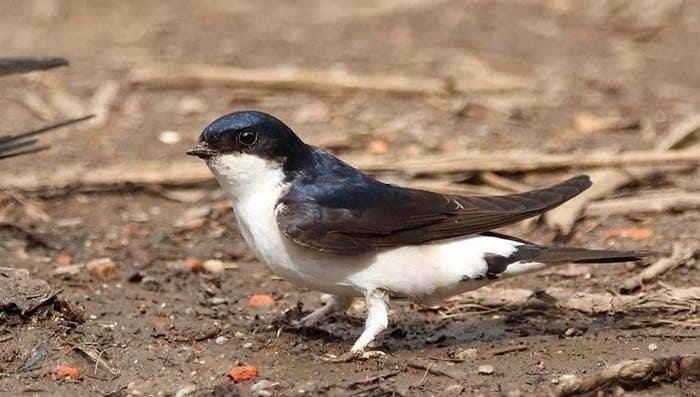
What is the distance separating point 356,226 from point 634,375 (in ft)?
3.62

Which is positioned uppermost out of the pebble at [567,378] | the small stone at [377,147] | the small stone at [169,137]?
the pebble at [567,378]

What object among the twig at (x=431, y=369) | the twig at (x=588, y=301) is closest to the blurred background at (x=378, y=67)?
the twig at (x=588, y=301)

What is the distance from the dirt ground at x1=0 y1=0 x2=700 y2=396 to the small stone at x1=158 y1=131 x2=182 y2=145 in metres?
0.03

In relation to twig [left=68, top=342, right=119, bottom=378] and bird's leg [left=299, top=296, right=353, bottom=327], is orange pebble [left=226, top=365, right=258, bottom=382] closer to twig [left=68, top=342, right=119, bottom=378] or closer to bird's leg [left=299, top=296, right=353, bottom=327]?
twig [left=68, top=342, right=119, bottom=378]

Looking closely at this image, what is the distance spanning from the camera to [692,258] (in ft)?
19.2

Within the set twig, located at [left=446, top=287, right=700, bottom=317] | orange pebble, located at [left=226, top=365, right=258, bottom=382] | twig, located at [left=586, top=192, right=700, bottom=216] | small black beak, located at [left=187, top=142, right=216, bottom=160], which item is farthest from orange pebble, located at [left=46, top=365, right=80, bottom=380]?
twig, located at [left=586, top=192, right=700, bottom=216]

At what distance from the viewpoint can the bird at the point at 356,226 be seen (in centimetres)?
471

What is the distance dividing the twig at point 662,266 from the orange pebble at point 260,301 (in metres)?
1.52

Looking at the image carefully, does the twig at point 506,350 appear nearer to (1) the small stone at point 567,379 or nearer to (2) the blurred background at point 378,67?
(1) the small stone at point 567,379

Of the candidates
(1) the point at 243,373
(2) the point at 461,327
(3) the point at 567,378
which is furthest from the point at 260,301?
(3) the point at 567,378

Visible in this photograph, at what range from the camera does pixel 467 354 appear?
16.0 feet

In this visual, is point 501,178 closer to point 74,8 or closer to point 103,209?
point 103,209

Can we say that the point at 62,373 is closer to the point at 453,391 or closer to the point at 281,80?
the point at 453,391

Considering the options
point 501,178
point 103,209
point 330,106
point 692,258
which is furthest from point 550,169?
point 103,209
